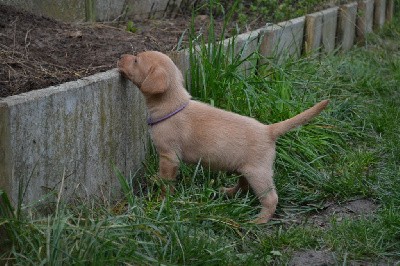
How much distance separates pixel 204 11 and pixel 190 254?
19.8ft

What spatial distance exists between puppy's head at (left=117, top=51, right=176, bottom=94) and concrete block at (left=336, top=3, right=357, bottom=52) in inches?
218

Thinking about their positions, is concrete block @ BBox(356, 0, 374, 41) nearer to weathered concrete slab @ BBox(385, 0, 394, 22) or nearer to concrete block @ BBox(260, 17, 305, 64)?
weathered concrete slab @ BBox(385, 0, 394, 22)

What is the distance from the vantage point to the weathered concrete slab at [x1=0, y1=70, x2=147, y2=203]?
461cm

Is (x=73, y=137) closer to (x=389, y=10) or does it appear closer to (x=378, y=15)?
(x=378, y=15)

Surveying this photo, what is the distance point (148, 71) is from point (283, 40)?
11.7 ft

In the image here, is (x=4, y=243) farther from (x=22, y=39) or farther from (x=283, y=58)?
(x=283, y=58)

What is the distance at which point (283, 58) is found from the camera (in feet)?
27.8

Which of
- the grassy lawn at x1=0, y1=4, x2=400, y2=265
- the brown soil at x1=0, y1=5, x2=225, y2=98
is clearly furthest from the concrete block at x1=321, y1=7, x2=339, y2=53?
the brown soil at x1=0, y1=5, x2=225, y2=98

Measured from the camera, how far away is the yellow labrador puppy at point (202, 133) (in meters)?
5.68

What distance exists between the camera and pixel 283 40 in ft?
29.7

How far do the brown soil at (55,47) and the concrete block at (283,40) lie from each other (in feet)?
3.07

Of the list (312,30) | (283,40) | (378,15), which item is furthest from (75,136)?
(378,15)

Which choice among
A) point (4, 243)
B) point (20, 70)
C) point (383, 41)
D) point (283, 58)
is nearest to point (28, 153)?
point (4, 243)

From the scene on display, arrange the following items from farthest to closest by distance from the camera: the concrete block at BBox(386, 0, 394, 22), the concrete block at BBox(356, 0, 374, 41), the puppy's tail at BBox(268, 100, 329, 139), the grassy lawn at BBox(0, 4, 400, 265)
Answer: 1. the concrete block at BBox(386, 0, 394, 22)
2. the concrete block at BBox(356, 0, 374, 41)
3. the puppy's tail at BBox(268, 100, 329, 139)
4. the grassy lawn at BBox(0, 4, 400, 265)
